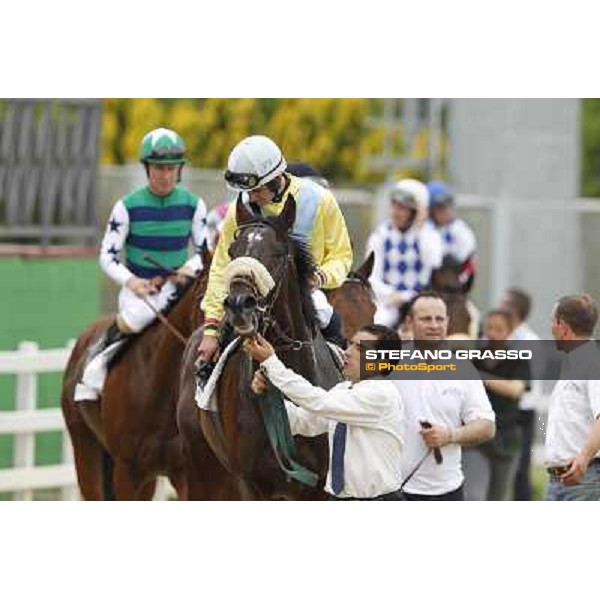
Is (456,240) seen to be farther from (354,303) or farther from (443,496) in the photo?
(443,496)

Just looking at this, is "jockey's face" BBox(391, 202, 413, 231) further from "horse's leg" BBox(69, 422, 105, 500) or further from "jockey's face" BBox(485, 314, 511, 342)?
"horse's leg" BBox(69, 422, 105, 500)

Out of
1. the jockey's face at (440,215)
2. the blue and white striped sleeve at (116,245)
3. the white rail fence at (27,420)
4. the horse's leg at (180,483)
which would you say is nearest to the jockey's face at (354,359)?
the horse's leg at (180,483)

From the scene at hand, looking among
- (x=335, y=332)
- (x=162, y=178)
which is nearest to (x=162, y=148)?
(x=162, y=178)

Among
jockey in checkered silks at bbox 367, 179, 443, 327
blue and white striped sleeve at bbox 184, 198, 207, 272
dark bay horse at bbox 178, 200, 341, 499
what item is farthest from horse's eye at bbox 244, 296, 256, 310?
jockey in checkered silks at bbox 367, 179, 443, 327

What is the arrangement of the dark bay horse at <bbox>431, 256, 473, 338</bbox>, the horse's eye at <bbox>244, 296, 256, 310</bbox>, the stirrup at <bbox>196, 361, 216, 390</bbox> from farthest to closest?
1. the dark bay horse at <bbox>431, 256, 473, 338</bbox>
2. the stirrup at <bbox>196, 361, 216, 390</bbox>
3. the horse's eye at <bbox>244, 296, 256, 310</bbox>

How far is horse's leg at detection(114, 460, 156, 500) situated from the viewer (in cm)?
984

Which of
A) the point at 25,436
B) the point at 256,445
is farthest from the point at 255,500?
the point at 25,436

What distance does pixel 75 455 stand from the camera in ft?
35.1

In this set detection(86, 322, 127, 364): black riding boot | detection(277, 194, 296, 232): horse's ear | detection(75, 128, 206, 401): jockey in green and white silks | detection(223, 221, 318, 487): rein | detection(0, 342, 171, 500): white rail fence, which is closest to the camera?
detection(277, 194, 296, 232): horse's ear

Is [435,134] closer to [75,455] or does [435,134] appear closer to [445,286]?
[445,286]

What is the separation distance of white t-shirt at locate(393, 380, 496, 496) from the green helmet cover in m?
1.78

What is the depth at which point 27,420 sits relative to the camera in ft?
38.8

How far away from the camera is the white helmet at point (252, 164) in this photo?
7.77 metres

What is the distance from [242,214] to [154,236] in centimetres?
178
